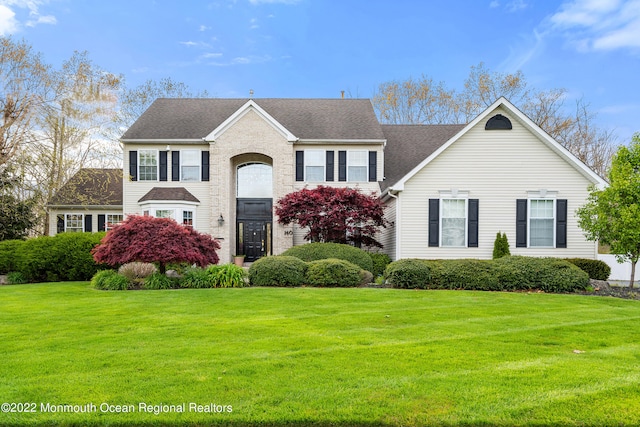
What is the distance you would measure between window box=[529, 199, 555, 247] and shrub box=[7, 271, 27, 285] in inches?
728

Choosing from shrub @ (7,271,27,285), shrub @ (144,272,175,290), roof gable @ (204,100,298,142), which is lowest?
shrub @ (7,271,27,285)

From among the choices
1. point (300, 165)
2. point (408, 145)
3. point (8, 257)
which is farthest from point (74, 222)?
point (408, 145)

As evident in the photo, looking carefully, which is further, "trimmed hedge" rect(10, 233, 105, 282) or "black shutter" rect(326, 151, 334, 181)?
"black shutter" rect(326, 151, 334, 181)

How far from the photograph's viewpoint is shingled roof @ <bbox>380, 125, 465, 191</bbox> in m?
23.3

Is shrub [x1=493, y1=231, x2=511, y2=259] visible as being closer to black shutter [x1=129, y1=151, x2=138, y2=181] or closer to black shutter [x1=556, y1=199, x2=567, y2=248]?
black shutter [x1=556, y1=199, x2=567, y2=248]

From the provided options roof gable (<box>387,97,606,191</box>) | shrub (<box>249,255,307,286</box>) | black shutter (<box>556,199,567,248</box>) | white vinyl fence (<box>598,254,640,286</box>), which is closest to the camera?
shrub (<box>249,255,307,286</box>)

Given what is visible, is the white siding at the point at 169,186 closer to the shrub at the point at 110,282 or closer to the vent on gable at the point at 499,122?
the shrub at the point at 110,282

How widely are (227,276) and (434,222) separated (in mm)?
7681

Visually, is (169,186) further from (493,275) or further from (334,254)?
(493,275)

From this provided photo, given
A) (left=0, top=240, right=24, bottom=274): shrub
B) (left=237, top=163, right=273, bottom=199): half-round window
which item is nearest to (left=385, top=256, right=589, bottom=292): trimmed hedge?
(left=237, top=163, right=273, bottom=199): half-round window

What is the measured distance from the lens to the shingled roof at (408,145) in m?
23.3

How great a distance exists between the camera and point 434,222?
1709 cm

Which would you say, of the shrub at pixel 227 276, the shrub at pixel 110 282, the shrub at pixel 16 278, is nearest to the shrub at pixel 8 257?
the shrub at pixel 16 278

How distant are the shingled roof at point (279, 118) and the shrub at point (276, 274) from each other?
31.2 ft
